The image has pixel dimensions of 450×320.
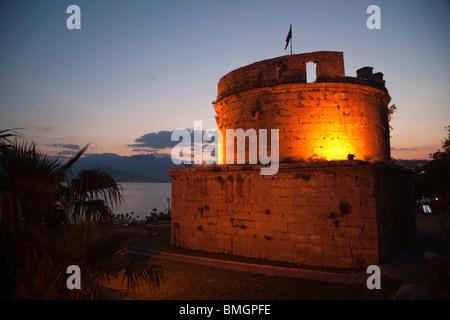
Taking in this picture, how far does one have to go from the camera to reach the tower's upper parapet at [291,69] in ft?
37.9

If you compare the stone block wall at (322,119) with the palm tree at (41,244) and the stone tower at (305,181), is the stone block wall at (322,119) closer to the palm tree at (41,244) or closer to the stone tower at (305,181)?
the stone tower at (305,181)

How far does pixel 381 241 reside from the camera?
8531 millimetres

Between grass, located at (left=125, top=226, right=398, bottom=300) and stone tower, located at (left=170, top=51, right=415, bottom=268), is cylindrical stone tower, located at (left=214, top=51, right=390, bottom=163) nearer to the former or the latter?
stone tower, located at (left=170, top=51, right=415, bottom=268)

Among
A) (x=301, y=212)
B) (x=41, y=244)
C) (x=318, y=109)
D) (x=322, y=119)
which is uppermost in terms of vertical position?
(x=318, y=109)

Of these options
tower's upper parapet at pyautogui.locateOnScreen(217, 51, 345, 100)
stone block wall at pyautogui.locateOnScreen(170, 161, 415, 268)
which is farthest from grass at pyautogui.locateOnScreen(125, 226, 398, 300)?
tower's upper parapet at pyautogui.locateOnScreen(217, 51, 345, 100)

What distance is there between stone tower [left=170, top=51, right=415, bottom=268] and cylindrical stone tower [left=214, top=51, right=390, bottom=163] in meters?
0.04

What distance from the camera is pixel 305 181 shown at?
30.6 ft

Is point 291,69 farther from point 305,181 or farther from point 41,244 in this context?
point 41,244

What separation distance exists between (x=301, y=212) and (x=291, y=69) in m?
6.39

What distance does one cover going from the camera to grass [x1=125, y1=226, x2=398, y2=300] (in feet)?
21.2

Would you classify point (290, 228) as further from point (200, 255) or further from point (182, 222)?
point (182, 222)

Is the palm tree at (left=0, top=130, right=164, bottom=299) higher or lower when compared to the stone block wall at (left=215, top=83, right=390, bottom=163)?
lower

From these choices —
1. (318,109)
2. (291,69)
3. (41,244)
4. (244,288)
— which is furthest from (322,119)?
(41,244)
